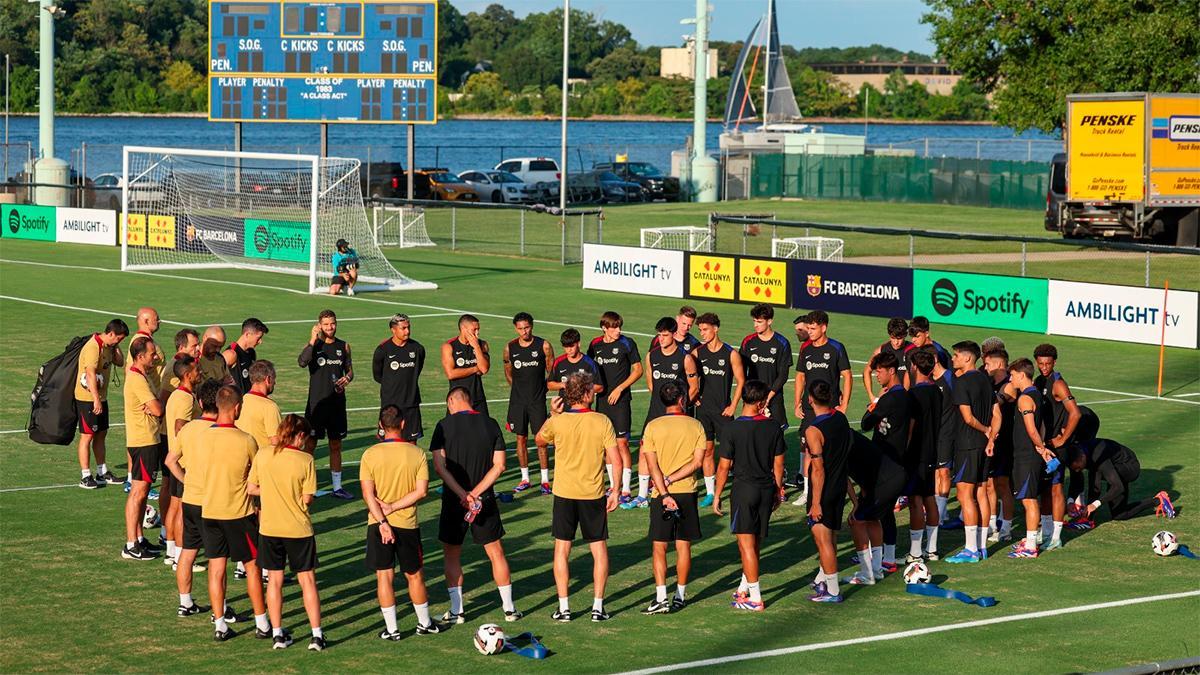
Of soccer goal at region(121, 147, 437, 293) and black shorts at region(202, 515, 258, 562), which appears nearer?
black shorts at region(202, 515, 258, 562)

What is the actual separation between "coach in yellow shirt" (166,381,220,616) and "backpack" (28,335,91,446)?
158 inches

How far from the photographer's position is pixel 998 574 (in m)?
14.0

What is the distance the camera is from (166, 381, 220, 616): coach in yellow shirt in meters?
12.0

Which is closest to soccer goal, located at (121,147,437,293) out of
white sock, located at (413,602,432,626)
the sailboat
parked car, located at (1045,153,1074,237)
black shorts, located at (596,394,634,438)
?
black shorts, located at (596,394,634,438)

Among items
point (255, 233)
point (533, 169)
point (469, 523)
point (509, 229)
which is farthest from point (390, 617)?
point (533, 169)

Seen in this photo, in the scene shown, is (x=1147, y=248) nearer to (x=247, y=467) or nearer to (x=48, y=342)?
(x=48, y=342)

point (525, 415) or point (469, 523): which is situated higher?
point (525, 415)

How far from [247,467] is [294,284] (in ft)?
87.6

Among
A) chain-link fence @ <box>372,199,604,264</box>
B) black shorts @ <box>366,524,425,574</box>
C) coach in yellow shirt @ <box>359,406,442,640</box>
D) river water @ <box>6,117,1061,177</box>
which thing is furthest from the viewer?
river water @ <box>6,117,1061,177</box>

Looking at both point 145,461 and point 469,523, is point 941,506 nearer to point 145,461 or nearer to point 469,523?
point 469,523

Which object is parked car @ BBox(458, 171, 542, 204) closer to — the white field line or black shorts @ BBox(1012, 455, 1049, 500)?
black shorts @ BBox(1012, 455, 1049, 500)

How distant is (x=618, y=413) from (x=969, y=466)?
4016 millimetres

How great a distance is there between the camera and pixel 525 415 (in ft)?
56.1

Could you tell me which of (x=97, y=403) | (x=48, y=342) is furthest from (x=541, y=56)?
(x=97, y=403)
